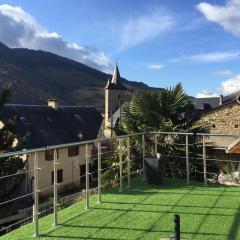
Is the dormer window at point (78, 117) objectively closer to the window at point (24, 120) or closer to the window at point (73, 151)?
the window at point (73, 151)

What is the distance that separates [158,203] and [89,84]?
141871 millimetres

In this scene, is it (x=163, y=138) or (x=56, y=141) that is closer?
(x=163, y=138)

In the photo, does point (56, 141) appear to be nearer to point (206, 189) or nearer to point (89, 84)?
point (206, 189)

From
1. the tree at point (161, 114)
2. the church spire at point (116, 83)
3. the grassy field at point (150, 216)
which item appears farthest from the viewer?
the church spire at point (116, 83)

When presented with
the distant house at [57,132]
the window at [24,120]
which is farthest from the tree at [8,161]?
the window at [24,120]

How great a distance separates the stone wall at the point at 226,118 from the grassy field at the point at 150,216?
56.8 feet

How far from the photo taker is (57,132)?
133 ft

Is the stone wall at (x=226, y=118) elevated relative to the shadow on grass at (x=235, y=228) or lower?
elevated

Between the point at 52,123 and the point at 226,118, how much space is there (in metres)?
19.9

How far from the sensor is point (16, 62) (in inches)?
6171

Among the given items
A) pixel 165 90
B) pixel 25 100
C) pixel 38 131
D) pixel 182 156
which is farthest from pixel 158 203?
pixel 25 100

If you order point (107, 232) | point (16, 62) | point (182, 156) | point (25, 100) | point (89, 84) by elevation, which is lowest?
point (107, 232)

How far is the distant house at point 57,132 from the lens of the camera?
34500 millimetres

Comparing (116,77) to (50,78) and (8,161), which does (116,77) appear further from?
(50,78)
